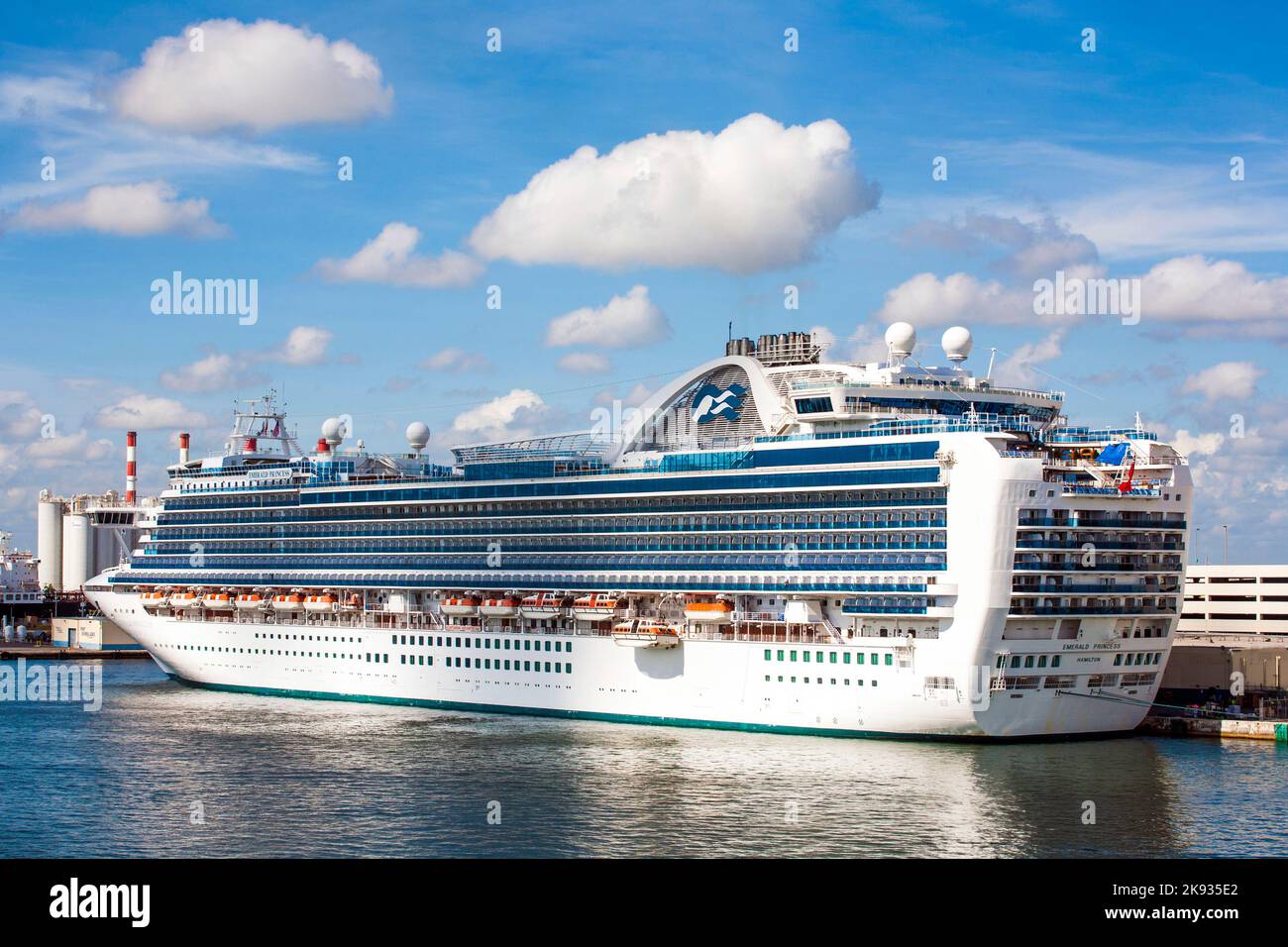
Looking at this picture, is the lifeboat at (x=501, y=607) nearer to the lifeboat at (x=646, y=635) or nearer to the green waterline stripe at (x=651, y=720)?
the green waterline stripe at (x=651, y=720)

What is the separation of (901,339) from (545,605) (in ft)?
61.3

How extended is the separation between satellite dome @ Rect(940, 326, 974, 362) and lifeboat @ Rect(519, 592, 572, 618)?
19.0 meters

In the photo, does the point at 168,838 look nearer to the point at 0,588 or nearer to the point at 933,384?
the point at 933,384

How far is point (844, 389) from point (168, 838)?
29.8 meters

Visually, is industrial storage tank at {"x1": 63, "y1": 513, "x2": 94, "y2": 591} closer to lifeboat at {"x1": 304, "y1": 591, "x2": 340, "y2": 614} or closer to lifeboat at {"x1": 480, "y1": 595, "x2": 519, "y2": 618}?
lifeboat at {"x1": 304, "y1": 591, "x2": 340, "y2": 614}

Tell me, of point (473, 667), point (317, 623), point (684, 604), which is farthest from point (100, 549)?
point (684, 604)

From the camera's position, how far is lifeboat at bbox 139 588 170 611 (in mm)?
83125

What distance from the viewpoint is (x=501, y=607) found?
65875mm

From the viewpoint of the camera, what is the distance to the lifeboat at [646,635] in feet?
192

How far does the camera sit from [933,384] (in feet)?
194

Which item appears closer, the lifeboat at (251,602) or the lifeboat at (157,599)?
the lifeboat at (251,602)

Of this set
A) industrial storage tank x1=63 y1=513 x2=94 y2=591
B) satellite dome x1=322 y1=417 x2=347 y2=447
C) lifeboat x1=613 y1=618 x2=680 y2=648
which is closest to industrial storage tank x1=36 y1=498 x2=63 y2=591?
industrial storage tank x1=63 y1=513 x2=94 y2=591

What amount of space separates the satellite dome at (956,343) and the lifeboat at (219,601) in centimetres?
4098

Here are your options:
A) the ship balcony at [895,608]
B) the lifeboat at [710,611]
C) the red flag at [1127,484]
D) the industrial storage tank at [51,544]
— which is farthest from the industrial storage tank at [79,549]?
the red flag at [1127,484]
